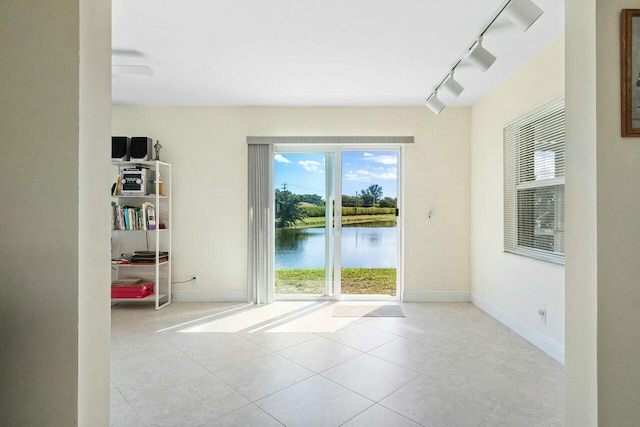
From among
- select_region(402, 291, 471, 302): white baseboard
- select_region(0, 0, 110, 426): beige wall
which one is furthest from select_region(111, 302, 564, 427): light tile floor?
select_region(0, 0, 110, 426): beige wall

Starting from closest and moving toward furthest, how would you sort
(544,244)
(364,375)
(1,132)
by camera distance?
(1,132) < (364,375) < (544,244)

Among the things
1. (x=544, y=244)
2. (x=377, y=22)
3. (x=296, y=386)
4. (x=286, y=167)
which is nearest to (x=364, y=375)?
(x=296, y=386)

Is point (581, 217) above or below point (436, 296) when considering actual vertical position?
above

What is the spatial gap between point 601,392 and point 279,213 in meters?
3.73

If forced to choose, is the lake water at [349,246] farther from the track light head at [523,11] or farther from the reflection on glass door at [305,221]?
the track light head at [523,11]

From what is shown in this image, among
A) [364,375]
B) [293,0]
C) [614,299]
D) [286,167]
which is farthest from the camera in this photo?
→ [286,167]

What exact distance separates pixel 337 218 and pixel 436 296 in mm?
1651

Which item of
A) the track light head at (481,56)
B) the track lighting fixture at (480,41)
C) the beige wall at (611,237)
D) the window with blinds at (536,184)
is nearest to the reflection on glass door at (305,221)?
the track lighting fixture at (480,41)

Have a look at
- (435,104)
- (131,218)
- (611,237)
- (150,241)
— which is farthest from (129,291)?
(611,237)

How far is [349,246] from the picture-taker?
178 inches

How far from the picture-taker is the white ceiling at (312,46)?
89.7 inches

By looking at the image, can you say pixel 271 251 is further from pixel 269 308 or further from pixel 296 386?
pixel 296 386

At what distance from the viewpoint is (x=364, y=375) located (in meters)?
2.42

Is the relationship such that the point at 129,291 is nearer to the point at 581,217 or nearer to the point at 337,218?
the point at 337,218
